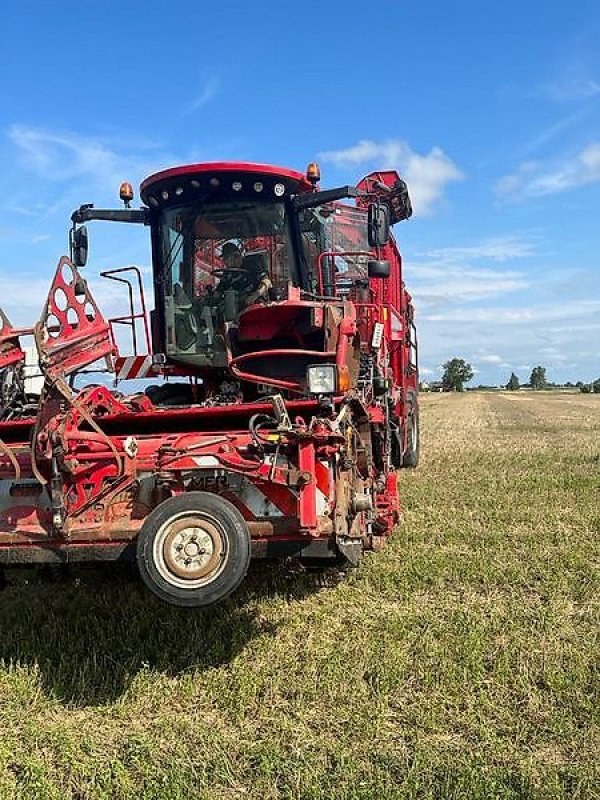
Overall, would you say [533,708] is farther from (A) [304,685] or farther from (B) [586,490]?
(B) [586,490]

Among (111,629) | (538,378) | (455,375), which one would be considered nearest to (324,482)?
(111,629)

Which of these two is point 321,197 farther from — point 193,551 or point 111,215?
point 193,551

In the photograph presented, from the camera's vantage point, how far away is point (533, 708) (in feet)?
10.9

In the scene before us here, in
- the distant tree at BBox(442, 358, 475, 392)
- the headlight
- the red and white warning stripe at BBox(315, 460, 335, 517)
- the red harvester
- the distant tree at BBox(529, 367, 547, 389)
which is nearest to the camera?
the red harvester

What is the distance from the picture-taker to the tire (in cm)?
326

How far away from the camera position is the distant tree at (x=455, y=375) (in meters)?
92.2

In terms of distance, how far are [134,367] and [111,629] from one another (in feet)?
6.93

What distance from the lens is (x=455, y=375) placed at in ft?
307

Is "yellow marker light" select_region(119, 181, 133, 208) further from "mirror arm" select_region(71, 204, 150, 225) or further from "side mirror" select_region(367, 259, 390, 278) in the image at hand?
"side mirror" select_region(367, 259, 390, 278)

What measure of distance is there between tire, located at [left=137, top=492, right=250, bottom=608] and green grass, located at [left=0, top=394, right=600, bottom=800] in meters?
0.60

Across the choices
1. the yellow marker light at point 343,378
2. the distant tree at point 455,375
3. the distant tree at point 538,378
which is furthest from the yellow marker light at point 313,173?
the distant tree at point 538,378

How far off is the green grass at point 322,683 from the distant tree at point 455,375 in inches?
3450

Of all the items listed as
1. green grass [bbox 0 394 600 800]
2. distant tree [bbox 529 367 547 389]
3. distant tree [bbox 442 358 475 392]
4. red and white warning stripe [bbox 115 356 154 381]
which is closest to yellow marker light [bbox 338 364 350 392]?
green grass [bbox 0 394 600 800]

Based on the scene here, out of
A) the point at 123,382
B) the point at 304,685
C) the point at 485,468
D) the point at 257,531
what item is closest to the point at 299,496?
the point at 257,531
